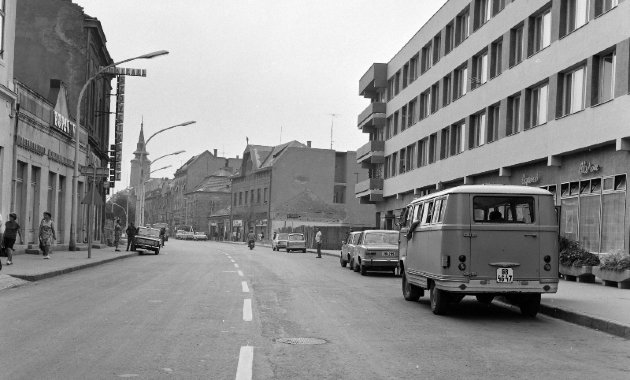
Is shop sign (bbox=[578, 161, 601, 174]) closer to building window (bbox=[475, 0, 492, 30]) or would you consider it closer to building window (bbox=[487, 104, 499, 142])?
building window (bbox=[487, 104, 499, 142])

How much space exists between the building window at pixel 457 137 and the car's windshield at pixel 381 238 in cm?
1352

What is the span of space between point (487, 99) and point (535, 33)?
503cm

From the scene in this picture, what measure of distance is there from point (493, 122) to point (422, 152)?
12.7 metres

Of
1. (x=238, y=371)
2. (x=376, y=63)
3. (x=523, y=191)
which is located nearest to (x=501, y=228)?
(x=523, y=191)

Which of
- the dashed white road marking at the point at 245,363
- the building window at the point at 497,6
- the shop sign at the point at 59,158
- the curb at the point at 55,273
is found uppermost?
the building window at the point at 497,6

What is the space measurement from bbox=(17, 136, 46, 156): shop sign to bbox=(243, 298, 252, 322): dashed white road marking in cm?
1669

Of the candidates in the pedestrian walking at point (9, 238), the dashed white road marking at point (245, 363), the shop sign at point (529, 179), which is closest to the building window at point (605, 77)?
the shop sign at point (529, 179)

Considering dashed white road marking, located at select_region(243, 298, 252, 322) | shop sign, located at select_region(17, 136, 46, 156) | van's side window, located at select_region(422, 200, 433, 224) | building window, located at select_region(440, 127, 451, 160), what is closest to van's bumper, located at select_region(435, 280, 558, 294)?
van's side window, located at select_region(422, 200, 433, 224)

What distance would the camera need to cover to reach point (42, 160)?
99.7 feet

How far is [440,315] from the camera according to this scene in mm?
12328

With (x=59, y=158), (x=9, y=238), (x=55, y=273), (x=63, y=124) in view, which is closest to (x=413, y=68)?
(x=63, y=124)

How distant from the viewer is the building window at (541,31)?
26891 mm

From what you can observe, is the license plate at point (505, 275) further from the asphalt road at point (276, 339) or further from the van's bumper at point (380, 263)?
the van's bumper at point (380, 263)

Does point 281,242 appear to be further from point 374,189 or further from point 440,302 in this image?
point 440,302
